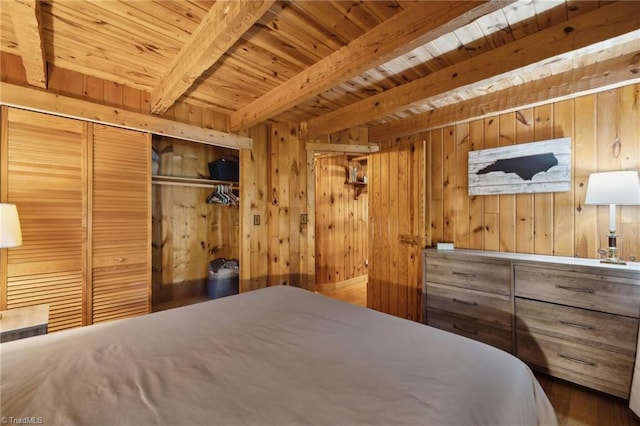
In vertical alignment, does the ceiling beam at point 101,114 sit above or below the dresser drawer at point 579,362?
above

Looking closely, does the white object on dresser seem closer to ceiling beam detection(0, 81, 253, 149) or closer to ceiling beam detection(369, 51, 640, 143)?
ceiling beam detection(369, 51, 640, 143)

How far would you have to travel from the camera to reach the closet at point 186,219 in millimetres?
2996

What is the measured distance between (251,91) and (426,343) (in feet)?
7.56

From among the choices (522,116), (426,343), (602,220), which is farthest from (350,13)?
(602,220)

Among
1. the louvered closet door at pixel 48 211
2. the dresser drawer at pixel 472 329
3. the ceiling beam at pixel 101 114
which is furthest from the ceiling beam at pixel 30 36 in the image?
the dresser drawer at pixel 472 329

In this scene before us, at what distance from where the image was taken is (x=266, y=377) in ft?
3.18

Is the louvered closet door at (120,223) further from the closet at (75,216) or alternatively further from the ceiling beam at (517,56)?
the ceiling beam at (517,56)

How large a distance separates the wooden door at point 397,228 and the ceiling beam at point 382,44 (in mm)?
1601

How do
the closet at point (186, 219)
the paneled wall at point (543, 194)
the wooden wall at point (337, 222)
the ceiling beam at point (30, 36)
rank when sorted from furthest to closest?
the wooden wall at point (337, 222) < the closet at point (186, 219) < the paneled wall at point (543, 194) < the ceiling beam at point (30, 36)

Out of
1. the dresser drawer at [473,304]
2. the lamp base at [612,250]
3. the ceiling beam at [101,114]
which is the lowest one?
the dresser drawer at [473,304]

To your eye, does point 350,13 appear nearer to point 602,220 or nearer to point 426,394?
point 426,394

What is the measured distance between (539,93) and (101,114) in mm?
3497

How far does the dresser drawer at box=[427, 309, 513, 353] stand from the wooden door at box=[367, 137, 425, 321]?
0.41 meters

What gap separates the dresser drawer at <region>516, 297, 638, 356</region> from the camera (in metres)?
1.80
